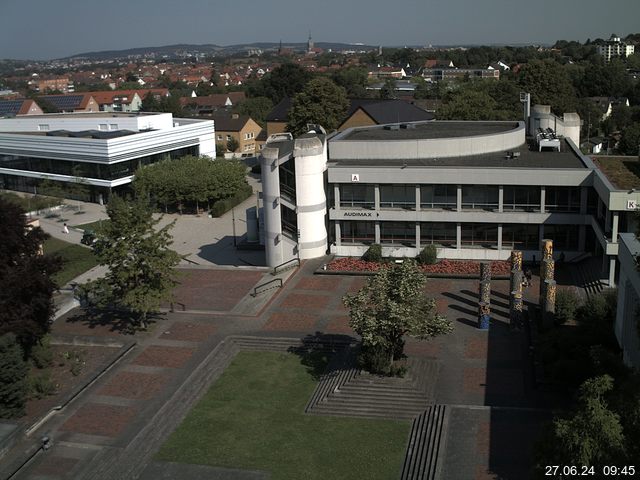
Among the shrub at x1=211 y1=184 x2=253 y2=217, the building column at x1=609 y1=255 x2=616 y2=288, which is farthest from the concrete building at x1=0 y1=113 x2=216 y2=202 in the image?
the building column at x1=609 y1=255 x2=616 y2=288

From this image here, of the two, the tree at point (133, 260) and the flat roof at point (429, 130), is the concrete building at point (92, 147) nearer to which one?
the flat roof at point (429, 130)

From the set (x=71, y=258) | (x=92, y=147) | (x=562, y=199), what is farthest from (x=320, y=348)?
(x=92, y=147)

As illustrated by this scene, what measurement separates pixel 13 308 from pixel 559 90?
76.9 m

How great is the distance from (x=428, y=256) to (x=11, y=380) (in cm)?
2285

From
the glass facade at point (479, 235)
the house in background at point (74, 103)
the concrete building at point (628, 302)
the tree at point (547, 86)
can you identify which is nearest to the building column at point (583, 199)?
the glass facade at point (479, 235)

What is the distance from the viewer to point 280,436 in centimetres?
2342

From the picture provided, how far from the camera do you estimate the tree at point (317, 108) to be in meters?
77.2

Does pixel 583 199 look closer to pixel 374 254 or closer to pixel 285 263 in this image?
pixel 374 254

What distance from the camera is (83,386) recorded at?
88.6 feet

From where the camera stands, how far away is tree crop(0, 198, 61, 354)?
27094 millimetres

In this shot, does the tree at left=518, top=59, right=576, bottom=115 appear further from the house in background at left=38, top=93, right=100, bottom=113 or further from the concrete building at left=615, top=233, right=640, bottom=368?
the house in background at left=38, top=93, right=100, bottom=113

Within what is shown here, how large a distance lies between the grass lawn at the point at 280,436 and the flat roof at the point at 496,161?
1858 centimetres

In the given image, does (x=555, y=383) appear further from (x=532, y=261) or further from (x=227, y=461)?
(x=532, y=261)

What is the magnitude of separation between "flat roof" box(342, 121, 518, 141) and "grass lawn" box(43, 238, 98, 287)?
1863 centimetres
